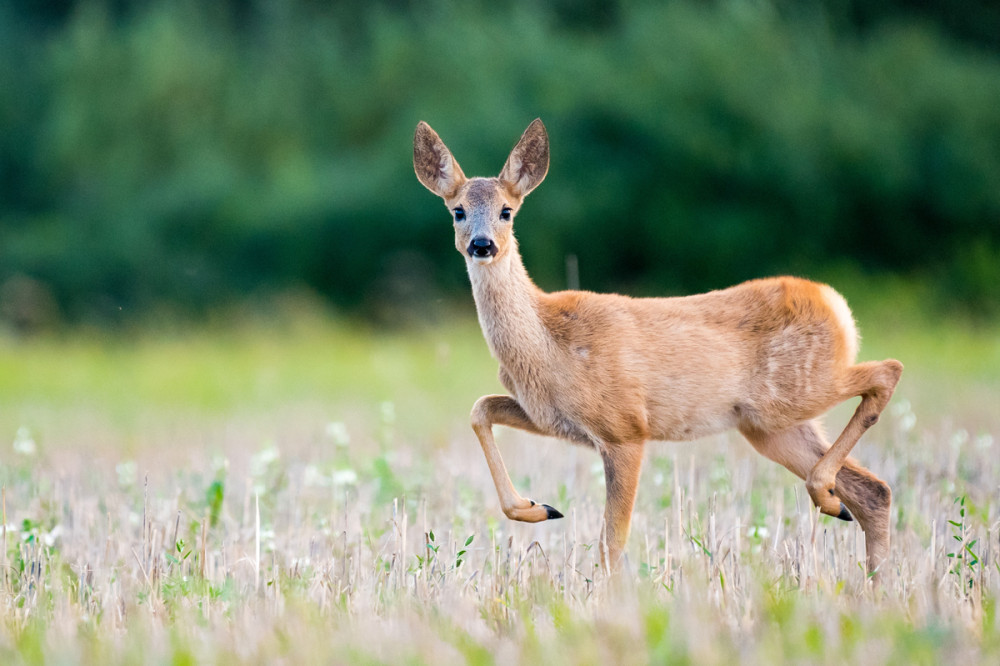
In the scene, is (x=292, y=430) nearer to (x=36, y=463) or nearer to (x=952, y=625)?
(x=36, y=463)

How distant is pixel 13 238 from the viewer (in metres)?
18.7

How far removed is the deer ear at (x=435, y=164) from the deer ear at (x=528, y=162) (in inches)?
8.7

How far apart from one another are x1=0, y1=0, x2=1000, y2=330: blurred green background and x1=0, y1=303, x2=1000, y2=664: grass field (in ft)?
18.3

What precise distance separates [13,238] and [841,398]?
16.4m

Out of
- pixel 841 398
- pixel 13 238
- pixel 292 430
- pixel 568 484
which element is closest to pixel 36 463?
pixel 292 430

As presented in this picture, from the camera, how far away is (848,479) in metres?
5.25

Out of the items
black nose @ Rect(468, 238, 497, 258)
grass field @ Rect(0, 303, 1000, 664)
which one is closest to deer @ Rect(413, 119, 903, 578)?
black nose @ Rect(468, 238, 497, 258)

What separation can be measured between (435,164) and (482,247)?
23.4 inches

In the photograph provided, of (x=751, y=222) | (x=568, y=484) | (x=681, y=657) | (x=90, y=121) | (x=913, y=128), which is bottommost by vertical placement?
(x=681, y=657)

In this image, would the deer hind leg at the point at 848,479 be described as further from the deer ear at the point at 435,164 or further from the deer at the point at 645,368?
the deer ear at the point at 435,164

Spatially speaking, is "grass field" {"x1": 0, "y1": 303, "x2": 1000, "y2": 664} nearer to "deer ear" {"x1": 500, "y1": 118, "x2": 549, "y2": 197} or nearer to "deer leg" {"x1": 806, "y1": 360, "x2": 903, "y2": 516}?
"deer leg" {"x1": 806, "y1": 360, "x2": 903, "y2": 516}

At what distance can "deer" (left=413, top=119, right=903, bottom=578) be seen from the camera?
194 inches

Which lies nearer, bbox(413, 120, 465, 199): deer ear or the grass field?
the grass field

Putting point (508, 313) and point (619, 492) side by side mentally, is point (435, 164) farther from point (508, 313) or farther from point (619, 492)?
point (619, 492)
